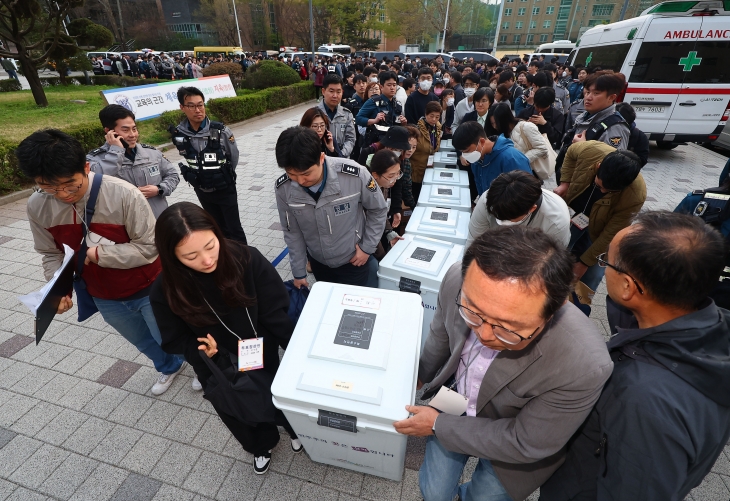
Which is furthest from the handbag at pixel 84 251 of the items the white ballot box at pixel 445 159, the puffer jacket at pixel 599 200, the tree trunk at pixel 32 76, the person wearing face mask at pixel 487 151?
the tree trunk at pixel 32 76

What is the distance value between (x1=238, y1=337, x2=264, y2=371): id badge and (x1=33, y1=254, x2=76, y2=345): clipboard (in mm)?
1020

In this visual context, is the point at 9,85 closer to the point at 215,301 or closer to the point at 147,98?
the point at 147,98

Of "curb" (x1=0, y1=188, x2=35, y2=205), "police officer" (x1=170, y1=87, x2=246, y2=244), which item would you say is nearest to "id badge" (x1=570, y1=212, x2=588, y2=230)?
"police officer" (x1=170, y1=87, x2=246, y2=244)

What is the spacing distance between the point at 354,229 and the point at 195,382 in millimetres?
1703

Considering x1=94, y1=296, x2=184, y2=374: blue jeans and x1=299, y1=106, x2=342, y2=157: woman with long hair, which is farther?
x1=299, y1=106, x2=342, y2=157: woman with long hair

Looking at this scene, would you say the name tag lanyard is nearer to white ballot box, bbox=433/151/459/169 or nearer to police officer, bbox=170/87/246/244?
police officer, bbox=170/87/246/244

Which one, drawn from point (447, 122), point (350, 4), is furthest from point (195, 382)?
point (350, 4)

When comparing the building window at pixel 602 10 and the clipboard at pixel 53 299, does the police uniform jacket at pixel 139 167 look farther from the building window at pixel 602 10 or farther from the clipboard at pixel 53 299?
the building window at pixel 602 10

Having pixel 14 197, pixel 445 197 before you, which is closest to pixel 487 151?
pixel 445 197

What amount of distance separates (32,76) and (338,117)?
13938 mm

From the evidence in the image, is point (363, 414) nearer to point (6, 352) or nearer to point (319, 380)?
point (319, 380)

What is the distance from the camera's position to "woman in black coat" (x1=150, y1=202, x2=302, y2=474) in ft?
4.80

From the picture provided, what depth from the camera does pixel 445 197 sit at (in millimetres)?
3545

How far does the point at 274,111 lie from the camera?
520 inches
